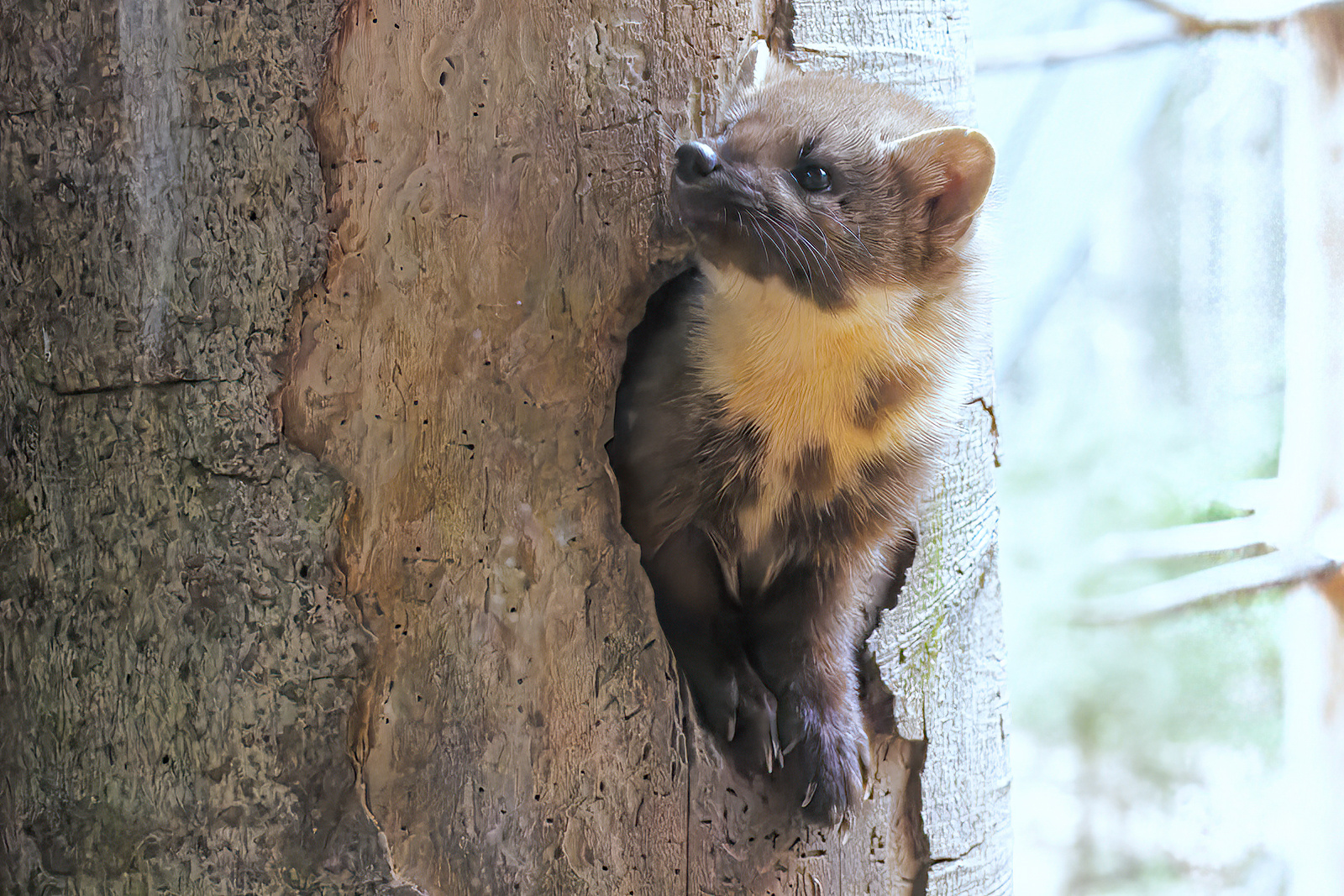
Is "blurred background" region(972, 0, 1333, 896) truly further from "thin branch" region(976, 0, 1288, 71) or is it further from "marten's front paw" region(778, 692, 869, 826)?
"marten's front paw" region(778, 692, 869, 826)

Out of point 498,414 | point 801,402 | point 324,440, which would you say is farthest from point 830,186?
point 324,440

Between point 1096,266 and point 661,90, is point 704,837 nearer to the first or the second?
point 661,90

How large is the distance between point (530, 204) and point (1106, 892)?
3.02 meters

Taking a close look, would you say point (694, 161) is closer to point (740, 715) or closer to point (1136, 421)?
point (740, 715)

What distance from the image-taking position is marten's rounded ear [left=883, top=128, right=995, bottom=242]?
1183mm

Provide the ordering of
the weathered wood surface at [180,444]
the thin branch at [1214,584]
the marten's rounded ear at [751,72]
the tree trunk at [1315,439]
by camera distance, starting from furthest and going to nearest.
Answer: the thin branch at [1214,584] → the tree trunk at [1315,439] → the marten's rounded ear at [751,72] → the weathered wood surface at [180,444]

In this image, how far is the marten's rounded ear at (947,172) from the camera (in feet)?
3.88

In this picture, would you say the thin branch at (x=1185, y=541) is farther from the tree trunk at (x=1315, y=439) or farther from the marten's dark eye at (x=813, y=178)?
the marten's dark eye at (x=813, y=178)

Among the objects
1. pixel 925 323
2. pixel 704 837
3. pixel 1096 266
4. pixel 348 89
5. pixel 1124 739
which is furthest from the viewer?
pixel 1124 739

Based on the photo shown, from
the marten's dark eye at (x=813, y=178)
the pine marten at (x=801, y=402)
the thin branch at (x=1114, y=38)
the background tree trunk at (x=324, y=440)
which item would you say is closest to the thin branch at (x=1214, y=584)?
the thin branch at (x=1114, y=38)

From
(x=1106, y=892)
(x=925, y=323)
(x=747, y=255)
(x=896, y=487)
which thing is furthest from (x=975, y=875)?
(x=1106, y=892)

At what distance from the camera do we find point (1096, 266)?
2805 mm

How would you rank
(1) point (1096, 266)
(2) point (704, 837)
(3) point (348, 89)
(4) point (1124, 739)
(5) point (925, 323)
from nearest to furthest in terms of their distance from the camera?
1. (3) point (348, 89)
2. (2) point (704, 837)
3. (5) point (925, 323)
4. (1) point (1096, 266)
5. (4) point (1124, 739)

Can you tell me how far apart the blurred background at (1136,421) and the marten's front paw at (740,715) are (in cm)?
169
